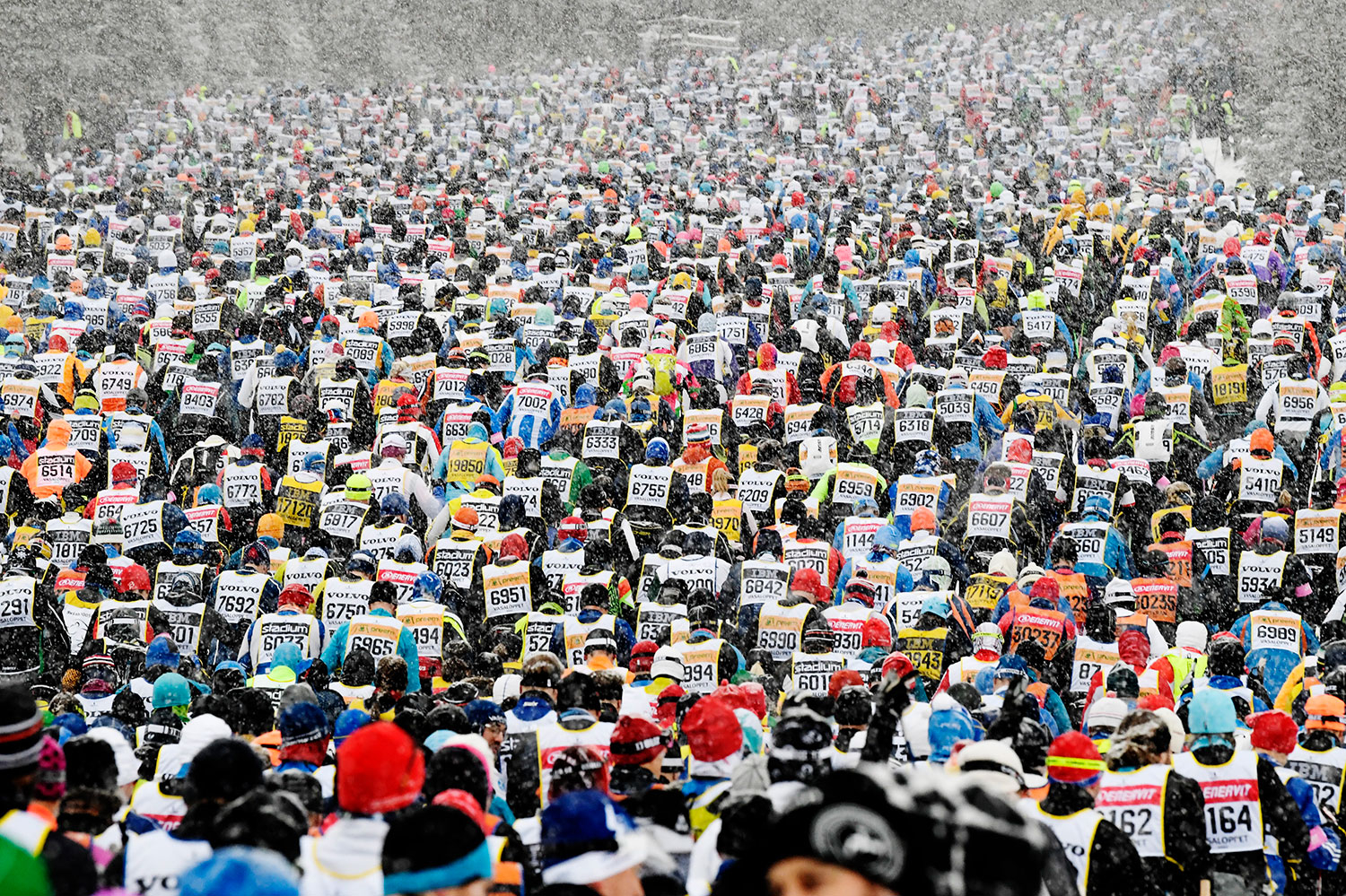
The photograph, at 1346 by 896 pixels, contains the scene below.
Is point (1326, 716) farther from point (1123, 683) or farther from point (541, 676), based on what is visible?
point (541, 676)

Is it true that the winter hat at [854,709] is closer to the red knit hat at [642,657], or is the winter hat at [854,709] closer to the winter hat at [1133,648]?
the red knit hat at [642,657]

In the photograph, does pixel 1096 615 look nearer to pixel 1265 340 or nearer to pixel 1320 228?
pixel 1265 340

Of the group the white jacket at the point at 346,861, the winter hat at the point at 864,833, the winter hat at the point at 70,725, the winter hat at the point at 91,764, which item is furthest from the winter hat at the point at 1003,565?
the winter hat at the point at 864,833

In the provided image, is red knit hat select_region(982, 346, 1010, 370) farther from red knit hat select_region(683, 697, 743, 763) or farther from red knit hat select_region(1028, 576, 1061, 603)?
red knit hat select_region(683, 697, 743, 763)

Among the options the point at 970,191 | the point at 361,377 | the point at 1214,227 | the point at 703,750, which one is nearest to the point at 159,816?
the point at 703,750

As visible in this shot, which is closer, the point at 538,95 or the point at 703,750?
the point at 703,750
